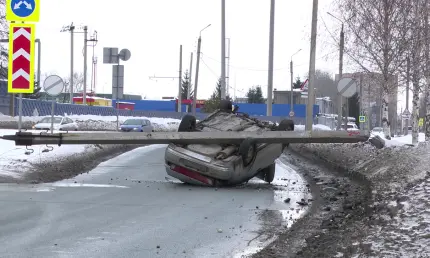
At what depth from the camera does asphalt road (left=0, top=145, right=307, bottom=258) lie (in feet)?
24.4

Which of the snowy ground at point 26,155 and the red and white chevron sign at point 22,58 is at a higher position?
the red and white chevron sign at point 22,58

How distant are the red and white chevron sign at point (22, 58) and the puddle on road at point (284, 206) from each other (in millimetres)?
6093

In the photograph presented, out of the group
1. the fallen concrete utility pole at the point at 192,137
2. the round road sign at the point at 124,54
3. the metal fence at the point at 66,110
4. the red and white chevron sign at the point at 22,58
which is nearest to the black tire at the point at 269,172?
the fallen concrete utility pole at the point at 192,137

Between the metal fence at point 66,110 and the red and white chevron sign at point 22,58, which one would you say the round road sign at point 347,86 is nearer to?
the red and white chevron sign at point 22,58

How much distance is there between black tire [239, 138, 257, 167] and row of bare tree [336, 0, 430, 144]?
26.6 ft

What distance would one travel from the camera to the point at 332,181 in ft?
56.0

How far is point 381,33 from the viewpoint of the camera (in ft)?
70.8

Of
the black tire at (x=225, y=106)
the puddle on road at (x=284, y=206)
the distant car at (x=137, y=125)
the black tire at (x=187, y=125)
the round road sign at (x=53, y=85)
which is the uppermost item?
→ the round road sign at (x=53, y=85)

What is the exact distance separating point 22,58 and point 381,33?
12840mm

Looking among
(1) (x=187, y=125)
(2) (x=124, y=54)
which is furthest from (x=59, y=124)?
(1) (x=187, y=125)

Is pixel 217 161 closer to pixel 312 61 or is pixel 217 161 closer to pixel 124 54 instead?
pixel 312 61

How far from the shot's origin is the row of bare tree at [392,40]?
20.3 metres

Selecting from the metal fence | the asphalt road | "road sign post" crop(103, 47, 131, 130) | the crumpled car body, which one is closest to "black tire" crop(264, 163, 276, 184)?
the crumpled car body

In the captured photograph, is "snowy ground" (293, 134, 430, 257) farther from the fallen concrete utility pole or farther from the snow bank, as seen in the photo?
the snow bank
